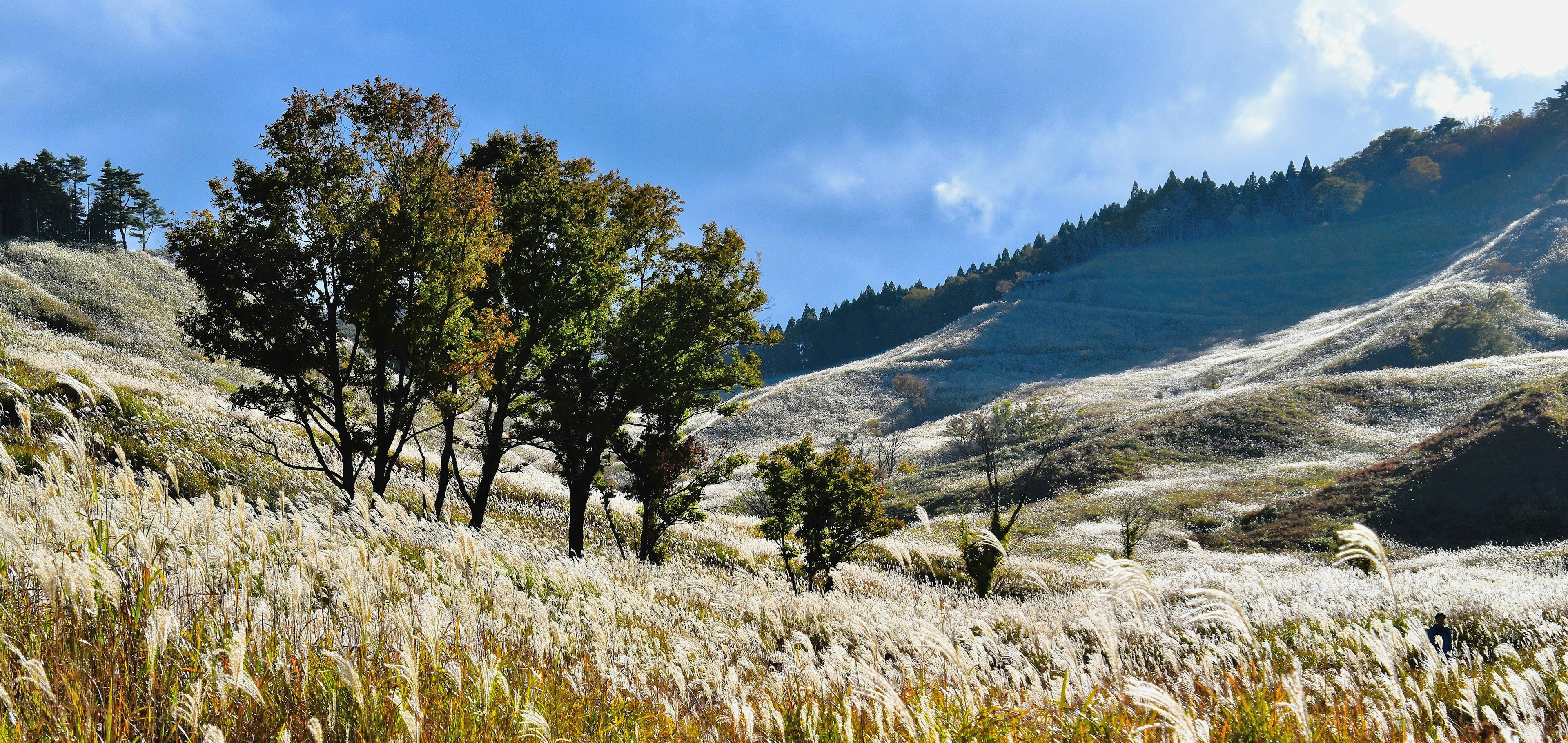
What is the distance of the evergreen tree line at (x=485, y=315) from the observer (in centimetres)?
1418

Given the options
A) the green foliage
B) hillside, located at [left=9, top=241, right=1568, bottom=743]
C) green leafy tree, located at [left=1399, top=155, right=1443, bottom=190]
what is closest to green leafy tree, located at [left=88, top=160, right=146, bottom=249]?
hillside, located at [left=9, top=241, right=1568, bottom=743]

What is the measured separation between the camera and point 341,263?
46.6 ft

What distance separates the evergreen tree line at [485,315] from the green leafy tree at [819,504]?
7 cm

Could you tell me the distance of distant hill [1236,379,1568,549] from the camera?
33531 millimetres

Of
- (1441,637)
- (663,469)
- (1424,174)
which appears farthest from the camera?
(1424,174)

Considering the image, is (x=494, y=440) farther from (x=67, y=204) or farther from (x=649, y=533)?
(x=67, y=204)

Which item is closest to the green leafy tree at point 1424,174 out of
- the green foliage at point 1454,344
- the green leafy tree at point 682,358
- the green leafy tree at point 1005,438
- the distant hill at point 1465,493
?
the green foliage at point 1454,344

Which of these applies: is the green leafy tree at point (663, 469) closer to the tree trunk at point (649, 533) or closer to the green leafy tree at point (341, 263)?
the tree trunk at point (649, 533)

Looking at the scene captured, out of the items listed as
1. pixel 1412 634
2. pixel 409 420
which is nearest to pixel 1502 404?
pixel 1412 634

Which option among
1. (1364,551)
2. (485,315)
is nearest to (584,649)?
(1364,551)

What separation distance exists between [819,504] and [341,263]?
43.7 feet

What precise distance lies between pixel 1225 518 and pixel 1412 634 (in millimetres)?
45585

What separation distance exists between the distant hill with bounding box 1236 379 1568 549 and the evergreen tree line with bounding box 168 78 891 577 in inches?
1242

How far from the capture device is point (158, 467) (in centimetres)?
1513
